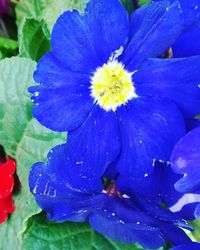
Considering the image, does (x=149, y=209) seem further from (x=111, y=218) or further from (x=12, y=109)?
(x=12, y=109)

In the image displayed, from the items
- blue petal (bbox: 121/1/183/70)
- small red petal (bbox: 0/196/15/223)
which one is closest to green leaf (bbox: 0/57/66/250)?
small red petal (bbox: 0/196/15/223)

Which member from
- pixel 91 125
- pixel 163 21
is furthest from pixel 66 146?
pixel 163 21

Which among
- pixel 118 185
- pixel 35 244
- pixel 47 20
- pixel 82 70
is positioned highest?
pixel 47 20

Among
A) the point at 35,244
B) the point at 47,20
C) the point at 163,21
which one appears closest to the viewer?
the point at 163,21

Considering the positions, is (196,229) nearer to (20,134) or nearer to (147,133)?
(147,133)

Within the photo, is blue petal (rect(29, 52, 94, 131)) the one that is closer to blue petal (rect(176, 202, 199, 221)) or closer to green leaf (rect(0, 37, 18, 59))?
blue petal (rect(176, 202, 199, 221))

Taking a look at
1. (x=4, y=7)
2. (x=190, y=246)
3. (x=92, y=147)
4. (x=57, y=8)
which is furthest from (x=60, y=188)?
(x=4, y=7)
